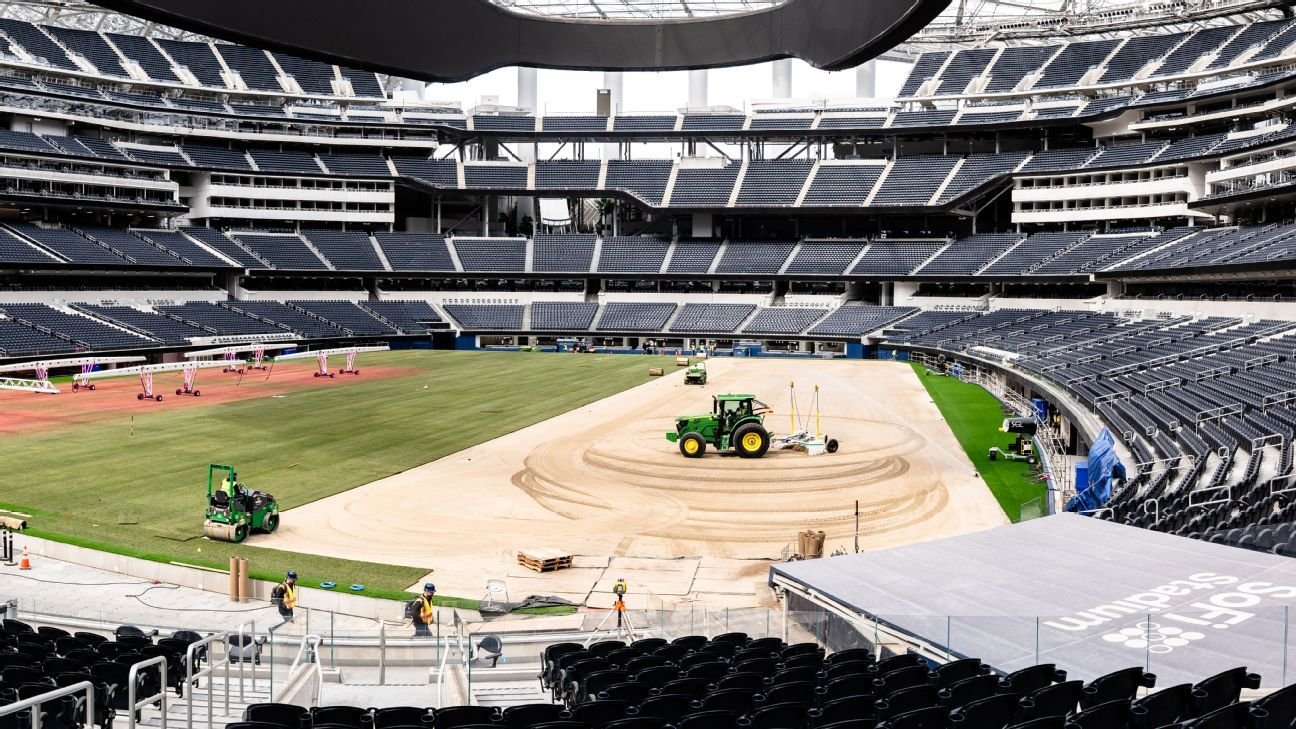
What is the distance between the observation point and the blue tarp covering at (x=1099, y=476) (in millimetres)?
22859

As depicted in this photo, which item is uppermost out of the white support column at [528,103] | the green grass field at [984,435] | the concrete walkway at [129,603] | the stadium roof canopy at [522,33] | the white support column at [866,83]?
the white support column at [866,83]

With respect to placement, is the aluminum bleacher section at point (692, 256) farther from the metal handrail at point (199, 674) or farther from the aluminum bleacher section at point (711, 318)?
the metal handrail at point (199, 674)

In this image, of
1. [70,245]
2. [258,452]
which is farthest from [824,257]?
[258,452]

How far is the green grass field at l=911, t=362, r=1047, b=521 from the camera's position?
3055 centimetres

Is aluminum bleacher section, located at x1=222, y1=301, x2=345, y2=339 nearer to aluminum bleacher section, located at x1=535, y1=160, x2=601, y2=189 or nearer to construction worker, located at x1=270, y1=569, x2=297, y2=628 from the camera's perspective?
aluminum bleacher section, located at x1=535, y1=160, x2=601, y2=189

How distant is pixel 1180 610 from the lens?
12805 mm

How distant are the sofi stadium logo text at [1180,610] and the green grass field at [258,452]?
12042mm

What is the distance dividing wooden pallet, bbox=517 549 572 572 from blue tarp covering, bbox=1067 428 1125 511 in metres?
11.0

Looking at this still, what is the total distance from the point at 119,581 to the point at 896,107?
9306cm

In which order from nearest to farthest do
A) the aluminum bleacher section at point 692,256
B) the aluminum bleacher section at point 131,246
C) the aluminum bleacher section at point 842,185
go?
the aluminum bleacher section at point 131,246
the aluminum bleacher section at point 842,185
the aluminum bleacher section at point 692,256

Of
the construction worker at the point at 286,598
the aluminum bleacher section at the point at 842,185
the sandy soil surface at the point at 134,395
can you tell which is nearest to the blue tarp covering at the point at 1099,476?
the construction worker at the point at 286,598

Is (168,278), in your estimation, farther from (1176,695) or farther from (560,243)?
(1176,695)

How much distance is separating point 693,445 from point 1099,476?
14539mm

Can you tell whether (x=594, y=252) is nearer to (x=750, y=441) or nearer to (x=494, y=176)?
(x=494, y=176)
